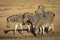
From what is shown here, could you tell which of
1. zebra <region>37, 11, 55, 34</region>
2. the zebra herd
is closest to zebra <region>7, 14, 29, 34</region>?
the zebra herd

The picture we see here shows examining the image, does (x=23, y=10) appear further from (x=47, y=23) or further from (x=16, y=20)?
(x=47, y=23)

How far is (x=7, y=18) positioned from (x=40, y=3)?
27 cm

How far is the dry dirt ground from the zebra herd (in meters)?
0.03

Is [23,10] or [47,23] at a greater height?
[23,10]

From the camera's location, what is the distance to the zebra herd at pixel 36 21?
5.07 ft

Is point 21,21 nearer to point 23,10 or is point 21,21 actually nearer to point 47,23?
point 23,10

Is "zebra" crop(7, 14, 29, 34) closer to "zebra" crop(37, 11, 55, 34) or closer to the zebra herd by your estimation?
the zebra herd

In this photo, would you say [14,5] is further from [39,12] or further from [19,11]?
[39,12]

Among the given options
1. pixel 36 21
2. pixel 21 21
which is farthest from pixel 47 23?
pixel 21 21

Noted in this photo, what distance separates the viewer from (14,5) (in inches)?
61.3

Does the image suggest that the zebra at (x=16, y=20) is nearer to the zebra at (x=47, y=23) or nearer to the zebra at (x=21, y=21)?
the zebra at (x=21, y=21)

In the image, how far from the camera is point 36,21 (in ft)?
5.10

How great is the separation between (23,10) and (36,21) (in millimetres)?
126

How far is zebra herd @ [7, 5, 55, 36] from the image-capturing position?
5.07 feet
